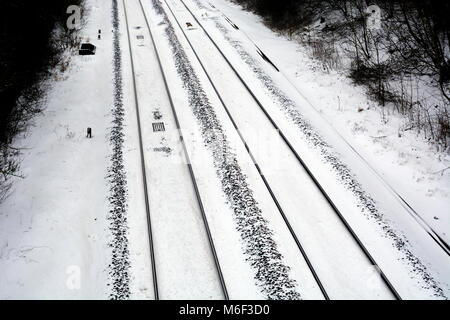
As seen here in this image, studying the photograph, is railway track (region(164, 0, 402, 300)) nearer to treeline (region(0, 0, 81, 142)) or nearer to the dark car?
the dark car

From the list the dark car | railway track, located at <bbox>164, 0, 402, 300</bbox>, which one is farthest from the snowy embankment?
the dark car

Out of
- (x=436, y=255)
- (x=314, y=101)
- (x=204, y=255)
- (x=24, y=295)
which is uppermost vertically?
(x=314, y=101)

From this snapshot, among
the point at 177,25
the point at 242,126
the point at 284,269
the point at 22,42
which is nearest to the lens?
the point at 284,269

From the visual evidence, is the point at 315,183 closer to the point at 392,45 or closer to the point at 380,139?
the point at 380,139

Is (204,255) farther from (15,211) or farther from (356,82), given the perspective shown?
(356,82)

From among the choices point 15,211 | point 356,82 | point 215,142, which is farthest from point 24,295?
point 356,82

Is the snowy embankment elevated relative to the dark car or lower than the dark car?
lower

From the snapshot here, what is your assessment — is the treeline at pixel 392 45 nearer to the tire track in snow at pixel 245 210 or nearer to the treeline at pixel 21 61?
the tire track in snow at pixel 245 210

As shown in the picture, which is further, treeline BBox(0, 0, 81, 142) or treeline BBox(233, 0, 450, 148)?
treeline BBox(233, 0, 450, 148)
